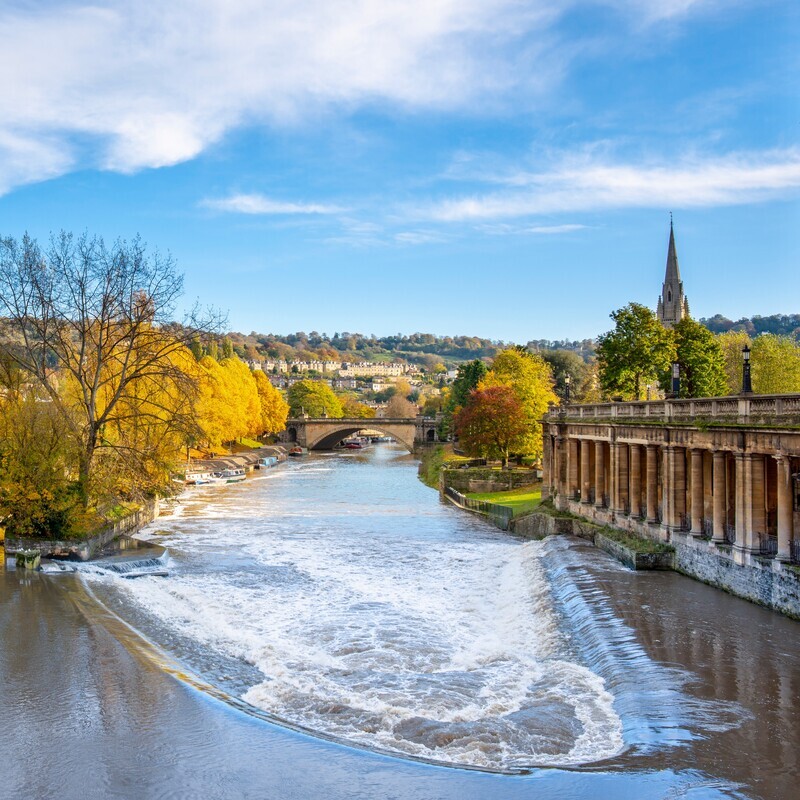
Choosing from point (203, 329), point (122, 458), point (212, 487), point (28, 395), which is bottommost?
point (212, 487)

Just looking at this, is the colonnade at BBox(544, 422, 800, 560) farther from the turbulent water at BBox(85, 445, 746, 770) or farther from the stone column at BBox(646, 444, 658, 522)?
the turbulent water at BBox(85, 445, 746, 770)

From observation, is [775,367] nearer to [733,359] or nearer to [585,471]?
[733,359]

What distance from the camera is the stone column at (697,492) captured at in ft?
105

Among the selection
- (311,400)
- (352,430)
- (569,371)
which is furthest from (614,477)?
(311,400)

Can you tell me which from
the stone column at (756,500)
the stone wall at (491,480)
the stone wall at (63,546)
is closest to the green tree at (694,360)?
the stone wall at (491,480)

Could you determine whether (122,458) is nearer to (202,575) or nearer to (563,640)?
(202,575)

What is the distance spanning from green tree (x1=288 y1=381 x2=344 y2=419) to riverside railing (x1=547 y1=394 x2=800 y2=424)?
5485 inches

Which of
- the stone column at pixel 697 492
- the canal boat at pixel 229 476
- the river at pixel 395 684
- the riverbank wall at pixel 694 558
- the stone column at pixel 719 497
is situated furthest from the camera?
the canal boat at pixel 229 476

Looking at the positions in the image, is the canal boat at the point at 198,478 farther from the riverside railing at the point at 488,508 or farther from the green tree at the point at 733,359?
the green tree at the point at 733,359

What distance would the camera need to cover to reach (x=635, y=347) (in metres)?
58.3

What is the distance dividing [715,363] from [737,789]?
54115 millimetres

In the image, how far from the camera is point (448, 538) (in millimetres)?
48656

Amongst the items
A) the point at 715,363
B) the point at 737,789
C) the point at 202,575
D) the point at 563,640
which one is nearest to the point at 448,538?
the point at 202,575

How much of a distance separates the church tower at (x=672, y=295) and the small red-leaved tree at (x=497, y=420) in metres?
46.6
